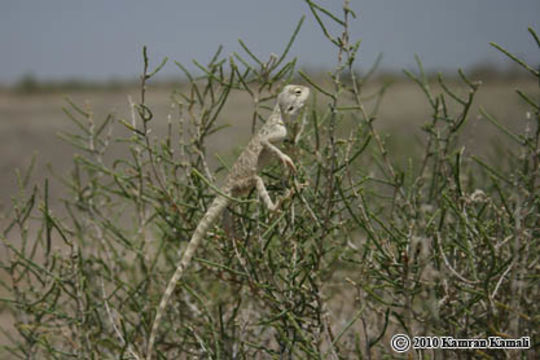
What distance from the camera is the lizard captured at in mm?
1466

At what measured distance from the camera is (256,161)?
1.56 metres

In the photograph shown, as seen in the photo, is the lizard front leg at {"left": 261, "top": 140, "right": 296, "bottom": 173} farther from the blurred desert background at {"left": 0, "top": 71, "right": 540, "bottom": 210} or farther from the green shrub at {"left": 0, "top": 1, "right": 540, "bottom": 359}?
the blurred desert background at {"left": 0, "top": 71, "right": 540, "bottom": 210}

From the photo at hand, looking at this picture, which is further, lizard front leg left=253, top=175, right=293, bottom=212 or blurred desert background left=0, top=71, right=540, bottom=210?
blurred desert background left=0, top=71, right=540, bottom=210

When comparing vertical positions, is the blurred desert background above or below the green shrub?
above

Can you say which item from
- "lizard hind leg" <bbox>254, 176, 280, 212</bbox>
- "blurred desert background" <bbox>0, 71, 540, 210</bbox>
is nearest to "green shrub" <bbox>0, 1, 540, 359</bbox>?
"lizard hind leg" <bbox>254, 176, 280, 212</bbox>

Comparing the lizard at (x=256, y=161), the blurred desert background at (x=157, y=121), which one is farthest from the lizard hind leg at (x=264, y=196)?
the blurred desert background at (x=157, y=121)

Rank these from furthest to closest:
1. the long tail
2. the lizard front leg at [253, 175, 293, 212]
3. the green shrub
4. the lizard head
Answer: the lizard head, the long tail, the lizard front leg at [253, 175, 293, 212], the green shrub

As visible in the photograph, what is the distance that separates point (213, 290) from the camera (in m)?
2.19

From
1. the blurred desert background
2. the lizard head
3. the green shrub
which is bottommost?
the green shrub

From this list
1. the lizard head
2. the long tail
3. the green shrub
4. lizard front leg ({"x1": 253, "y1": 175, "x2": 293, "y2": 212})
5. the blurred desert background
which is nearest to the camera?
the green shrub

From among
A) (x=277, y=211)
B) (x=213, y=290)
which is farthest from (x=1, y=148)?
(x=277, y=211)

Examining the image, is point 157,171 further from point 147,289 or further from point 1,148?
point 1,148

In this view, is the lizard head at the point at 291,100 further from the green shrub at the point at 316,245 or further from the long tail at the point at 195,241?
the long tail at the point at 195,241

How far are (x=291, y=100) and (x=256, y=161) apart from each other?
288 mm
